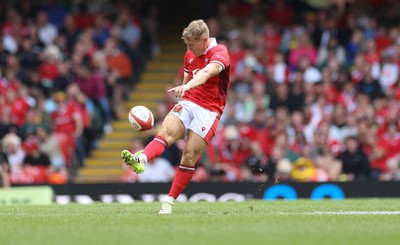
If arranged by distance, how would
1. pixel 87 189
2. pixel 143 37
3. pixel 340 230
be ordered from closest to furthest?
pixel 340 230, pixel 87 189, pixel 143 37

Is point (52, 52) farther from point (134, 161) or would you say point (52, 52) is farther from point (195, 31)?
point (134, 161)

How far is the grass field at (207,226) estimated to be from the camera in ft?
28.3

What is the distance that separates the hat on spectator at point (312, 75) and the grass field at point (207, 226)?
9155mm

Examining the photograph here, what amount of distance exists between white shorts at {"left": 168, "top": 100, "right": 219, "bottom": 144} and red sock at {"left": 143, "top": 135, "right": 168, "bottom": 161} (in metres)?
0.40

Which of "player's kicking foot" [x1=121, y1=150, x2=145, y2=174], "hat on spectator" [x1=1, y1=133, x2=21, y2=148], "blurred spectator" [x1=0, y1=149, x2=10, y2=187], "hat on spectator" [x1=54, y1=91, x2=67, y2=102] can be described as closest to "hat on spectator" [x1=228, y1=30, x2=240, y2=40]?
"hat on spectator" [x1=54, y1=91, x2=67, y2=102]

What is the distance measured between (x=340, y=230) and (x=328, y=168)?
10363 millimetres

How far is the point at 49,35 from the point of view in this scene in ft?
81.0

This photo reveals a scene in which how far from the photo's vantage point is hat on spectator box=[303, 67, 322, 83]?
21734mm

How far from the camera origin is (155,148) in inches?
447

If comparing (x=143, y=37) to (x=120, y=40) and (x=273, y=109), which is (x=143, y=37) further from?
(x=273, y=109)

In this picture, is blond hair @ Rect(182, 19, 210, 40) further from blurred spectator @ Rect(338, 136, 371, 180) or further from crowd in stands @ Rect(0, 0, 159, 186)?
crowd in stands @ Rect(0, 0, 159, 186)

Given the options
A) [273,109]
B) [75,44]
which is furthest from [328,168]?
[75,44]

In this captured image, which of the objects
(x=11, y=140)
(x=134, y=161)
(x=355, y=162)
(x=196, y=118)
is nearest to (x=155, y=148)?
(x=134, y=161)

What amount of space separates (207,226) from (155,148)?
1.81 m
